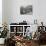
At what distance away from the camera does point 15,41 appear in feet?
11.6

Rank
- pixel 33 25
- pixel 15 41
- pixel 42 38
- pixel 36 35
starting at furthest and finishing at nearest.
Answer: pixel 33 25 → pixel 42 38 → pixel 36 35 → pixel 15 41

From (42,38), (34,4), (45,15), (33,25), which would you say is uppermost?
→ (34,4)

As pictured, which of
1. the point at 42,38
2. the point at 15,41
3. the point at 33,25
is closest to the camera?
the point at 15,41

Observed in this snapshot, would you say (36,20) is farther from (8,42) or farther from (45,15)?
(8,42)

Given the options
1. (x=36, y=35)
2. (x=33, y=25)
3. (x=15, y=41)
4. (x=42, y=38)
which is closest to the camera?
(x=15, y=41)

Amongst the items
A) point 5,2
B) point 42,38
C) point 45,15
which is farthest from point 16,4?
point 42,38

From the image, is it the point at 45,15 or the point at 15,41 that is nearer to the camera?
the point at 15,41

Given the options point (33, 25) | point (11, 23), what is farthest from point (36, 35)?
point (11, 23)

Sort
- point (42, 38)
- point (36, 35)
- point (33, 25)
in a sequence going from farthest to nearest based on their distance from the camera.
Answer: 1. point (33, 25)
2. point (42, 38)
3. point (36, 35)

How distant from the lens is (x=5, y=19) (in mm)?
5996

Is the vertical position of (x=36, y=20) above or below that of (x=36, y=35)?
above

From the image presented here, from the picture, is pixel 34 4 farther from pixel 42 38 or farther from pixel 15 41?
pixel 15 41

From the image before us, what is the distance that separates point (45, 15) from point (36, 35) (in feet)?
7.02

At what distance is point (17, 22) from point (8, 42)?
2355mm
